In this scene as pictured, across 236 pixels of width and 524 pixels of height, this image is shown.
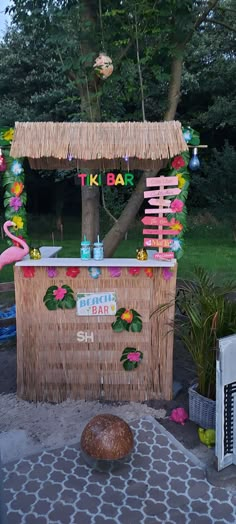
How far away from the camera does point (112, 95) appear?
5875mm

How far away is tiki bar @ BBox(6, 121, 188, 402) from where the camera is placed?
372 cm

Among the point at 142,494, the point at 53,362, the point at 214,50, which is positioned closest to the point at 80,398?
the point at 53,362

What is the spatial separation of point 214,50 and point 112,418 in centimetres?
1207

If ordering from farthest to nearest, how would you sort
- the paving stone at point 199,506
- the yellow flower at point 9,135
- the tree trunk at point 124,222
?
the tree trunk at point 124,222
the yellow flower at point 9,135
the paving stone at point 199,506

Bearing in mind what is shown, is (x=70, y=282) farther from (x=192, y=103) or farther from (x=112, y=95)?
(x=192, y=103)

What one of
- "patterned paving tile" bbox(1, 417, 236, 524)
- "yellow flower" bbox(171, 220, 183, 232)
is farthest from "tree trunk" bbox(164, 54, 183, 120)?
"patterned paving tile" bbox(1, 417, 236, 524)

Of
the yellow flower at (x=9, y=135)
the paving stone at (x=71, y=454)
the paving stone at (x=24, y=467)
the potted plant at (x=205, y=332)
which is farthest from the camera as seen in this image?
the yellow flower at (x=9, y=135)

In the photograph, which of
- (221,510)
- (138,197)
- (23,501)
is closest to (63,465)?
(23,501)

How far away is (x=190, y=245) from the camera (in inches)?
494

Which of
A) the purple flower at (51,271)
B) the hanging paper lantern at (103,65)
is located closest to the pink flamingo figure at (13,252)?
the purple flower at (51,271)

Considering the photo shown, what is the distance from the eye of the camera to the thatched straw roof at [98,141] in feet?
12.0

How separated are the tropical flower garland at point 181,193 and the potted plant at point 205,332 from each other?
43 cm

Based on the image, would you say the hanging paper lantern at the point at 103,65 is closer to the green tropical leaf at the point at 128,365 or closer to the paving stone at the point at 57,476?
the green tropical leaf at the point at 128,365

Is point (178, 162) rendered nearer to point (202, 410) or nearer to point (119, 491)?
point (202, 410)
